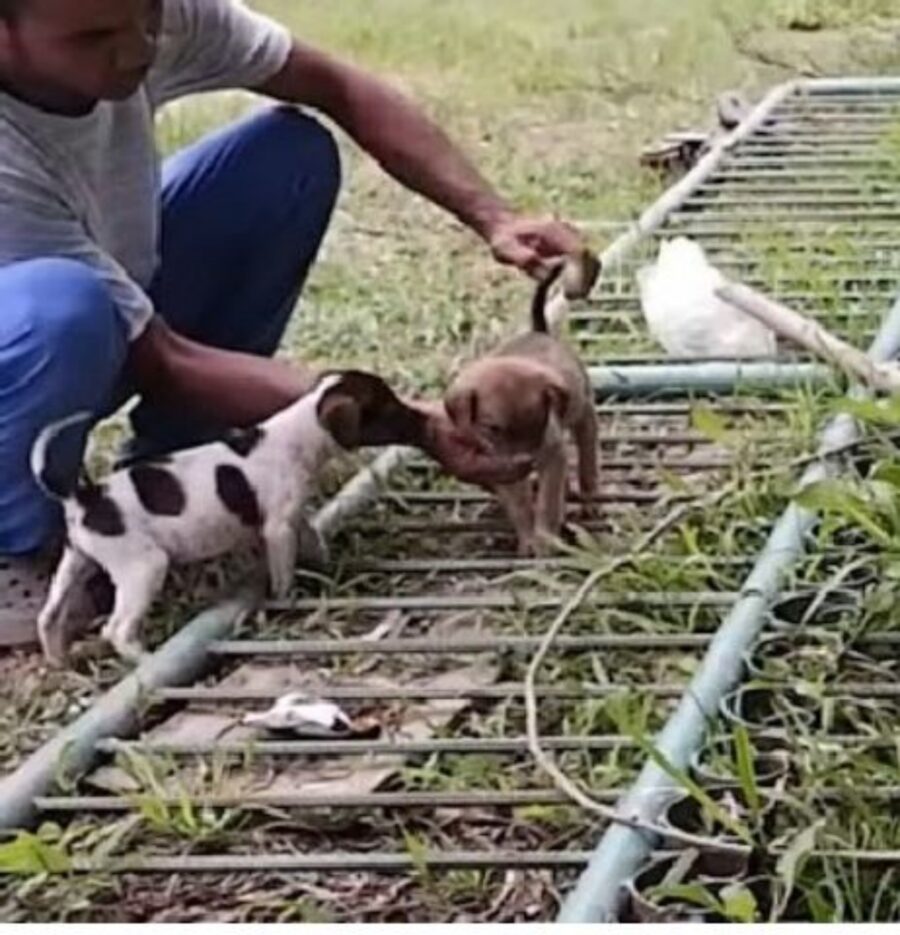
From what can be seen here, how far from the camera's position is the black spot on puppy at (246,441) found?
134 inches

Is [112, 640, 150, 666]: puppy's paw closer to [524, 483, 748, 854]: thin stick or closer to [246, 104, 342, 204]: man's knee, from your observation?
[524, 483, 748, 854]: thin stick

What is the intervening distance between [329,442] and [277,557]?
0.48 feet

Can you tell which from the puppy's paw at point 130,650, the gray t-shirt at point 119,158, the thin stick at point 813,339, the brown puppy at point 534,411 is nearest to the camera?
the puppy's paw at point 130,650

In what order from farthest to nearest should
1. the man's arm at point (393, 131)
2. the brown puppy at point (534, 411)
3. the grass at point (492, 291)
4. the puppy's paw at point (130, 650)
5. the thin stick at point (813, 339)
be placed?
1. the man's arm at point (393, 131)
2. the thin stick at point (813, 339)
3. the brown puppy at point (534, 411)
4. the puppy's paw at point (130, 650)
5. the grass at point (492, 291)

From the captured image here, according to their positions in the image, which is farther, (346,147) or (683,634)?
(346,147)

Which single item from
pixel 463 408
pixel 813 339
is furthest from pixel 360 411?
pixel 813 339

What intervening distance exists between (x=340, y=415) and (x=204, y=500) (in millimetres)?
187

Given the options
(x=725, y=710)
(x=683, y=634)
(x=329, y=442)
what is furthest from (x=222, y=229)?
(x=725, y=710)

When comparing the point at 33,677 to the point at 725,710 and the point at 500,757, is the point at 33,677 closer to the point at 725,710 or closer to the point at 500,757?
the point at 500,757

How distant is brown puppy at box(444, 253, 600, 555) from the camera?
11.3 ft

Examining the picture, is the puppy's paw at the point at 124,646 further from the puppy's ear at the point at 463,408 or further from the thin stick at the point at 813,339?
the thin stick at the point at 813,339

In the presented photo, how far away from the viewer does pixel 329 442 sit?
340cm

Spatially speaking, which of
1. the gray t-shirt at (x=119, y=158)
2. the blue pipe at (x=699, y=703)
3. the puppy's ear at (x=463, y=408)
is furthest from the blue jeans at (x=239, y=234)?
the blue pipe at (x=699, y=703)

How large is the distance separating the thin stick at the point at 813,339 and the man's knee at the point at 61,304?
96 cm
